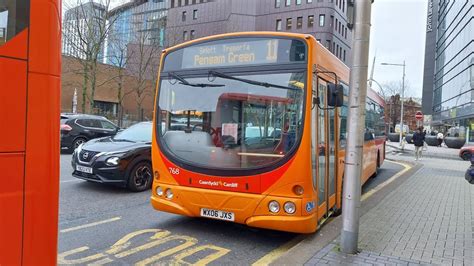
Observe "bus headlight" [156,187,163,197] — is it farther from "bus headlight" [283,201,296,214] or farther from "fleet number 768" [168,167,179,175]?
"bus headlight" [283,201,296,214]

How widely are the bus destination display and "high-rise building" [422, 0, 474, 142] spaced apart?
3733 cm

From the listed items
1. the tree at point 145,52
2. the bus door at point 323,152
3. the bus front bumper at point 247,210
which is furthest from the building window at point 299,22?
the bus front bumper at point 247,210

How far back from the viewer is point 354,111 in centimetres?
483

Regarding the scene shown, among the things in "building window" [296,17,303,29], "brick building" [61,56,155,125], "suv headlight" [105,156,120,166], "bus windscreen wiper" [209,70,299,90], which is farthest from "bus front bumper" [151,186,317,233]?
"building window" [296,17,303,29]

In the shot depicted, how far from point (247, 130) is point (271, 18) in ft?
204

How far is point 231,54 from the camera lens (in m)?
5.62

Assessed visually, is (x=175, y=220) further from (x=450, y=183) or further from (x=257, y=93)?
(x=450, y=183)

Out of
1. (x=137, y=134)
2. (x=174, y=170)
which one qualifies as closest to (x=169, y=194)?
(x=174, y=170)

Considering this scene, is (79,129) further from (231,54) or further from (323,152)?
(323,152)

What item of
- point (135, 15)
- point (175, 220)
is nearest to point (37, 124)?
point (175, 220)

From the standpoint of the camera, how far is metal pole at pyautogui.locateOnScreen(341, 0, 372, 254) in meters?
4.82

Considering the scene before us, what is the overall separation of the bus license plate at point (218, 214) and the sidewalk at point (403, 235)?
91 cm

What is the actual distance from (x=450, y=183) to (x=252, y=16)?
2230 inches

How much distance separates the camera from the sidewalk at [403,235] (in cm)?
468
